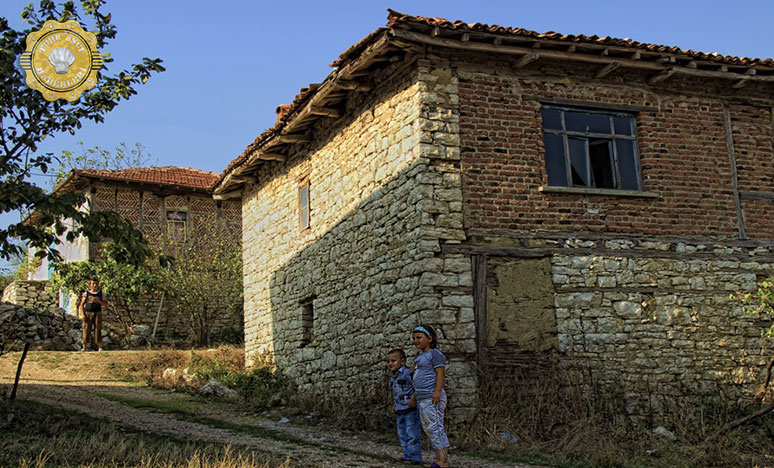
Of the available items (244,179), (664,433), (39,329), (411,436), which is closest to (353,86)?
(411,436)

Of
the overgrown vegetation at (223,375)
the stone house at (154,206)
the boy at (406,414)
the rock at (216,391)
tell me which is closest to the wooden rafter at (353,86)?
the boy at (406,414)

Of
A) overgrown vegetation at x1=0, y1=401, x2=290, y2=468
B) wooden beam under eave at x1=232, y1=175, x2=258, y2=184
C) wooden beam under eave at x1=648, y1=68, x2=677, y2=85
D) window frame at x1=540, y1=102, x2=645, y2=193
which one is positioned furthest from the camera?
wooden beam under eave at x1=232, y1=175, x2=258, y2=184

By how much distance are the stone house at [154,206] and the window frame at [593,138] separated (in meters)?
14.4

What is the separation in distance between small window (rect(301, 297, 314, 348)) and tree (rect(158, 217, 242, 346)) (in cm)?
891

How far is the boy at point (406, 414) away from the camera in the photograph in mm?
7723

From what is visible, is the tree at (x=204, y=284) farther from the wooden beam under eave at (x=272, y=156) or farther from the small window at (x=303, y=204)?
the small window at (x=303, y=204)

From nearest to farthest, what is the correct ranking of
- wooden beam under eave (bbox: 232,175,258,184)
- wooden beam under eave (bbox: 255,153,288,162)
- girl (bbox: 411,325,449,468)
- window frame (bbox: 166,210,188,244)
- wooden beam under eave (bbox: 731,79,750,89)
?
girl (bbox: 411,325,449,468) < wooden beam under eave (bbox: 731,79,750,89) < wooden beam under eave (bbox: 255,153,288,162) < wooden beam under eave (bbox: 232,175,258,184) < window frame (bbox: 166,210,188,244)

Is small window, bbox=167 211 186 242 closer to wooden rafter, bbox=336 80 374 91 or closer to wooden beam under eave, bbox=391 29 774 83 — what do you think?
wooden rafter, bbox=336 80 374 91

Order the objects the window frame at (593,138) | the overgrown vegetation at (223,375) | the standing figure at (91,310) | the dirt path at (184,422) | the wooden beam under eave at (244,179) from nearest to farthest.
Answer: the dirt path at (184,422) < the window frame at (593,138) < the overgrown vegetation at (223,375) < the wooden beam under eave at (244,179) < the standing figure at (91,310)

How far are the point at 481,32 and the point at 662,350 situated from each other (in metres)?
4.95

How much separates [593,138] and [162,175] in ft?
57.2

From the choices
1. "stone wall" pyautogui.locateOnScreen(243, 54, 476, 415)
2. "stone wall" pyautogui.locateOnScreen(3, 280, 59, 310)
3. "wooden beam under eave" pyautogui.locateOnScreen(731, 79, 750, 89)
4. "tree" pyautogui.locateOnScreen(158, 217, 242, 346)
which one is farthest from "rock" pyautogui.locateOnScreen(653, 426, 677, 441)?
"stone wall" pyautogui.locateOnScreen(3, 280, 59, 310)

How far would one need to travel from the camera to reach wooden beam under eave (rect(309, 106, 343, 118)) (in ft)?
Result: 39.0

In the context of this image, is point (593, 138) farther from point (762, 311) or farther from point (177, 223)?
point (177, 223)
